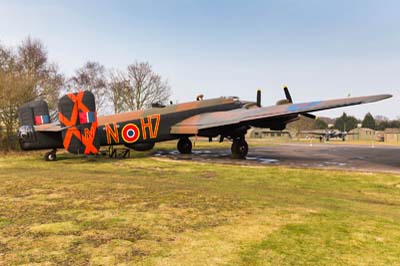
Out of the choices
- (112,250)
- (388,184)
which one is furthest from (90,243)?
(388,184)

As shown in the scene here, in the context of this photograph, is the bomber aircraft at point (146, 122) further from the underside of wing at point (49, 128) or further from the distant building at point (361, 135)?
the distant building at point (361, 135)

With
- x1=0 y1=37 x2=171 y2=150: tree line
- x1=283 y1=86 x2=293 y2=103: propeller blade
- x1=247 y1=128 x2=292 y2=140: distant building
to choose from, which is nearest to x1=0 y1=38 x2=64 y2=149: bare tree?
x1=0 y1=37 x2=171 y2=150: tree line

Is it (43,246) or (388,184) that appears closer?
(43,246)

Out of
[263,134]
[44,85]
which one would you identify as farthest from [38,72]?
[263,134]

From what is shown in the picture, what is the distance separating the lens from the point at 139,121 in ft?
58.4

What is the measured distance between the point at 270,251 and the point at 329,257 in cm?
80

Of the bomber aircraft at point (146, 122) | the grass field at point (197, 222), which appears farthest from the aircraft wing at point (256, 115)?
the grass field at point (197, 222)

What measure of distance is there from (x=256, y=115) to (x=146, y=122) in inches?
260

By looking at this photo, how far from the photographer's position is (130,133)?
17562 mm

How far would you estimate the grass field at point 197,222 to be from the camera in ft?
13.6

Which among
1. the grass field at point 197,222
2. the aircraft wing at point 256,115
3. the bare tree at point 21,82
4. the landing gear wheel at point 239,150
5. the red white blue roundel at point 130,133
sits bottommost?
the grass field at point 197,222

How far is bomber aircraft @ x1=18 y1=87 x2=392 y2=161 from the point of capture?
15430mm

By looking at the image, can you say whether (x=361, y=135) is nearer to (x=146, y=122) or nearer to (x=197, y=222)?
(x=146, y=122)

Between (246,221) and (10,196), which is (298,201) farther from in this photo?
(10,196)
